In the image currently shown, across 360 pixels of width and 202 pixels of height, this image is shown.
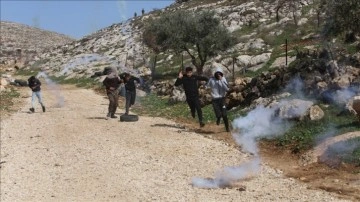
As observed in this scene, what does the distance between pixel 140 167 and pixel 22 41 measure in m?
85.3

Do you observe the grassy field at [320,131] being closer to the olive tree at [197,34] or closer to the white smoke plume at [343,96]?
the white smoke plume at [343,96]

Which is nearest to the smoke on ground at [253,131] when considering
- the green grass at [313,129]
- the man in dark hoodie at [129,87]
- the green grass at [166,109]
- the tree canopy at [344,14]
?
the green grass at [313,129]

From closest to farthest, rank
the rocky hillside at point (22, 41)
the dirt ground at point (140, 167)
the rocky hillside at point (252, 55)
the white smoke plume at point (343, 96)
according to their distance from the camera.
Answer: the dirt ground at point (140, 167) → the white smoke plume at point (343, 96) → the rocky hillside at point (252, 55) → the rocky hillside at point (22, 41)

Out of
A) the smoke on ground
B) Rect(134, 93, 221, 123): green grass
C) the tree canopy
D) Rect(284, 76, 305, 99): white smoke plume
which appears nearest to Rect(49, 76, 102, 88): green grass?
Rect(134, 93, 221, 123): green grass

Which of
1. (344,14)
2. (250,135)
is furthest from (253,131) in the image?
(344,14)

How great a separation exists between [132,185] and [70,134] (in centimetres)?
684

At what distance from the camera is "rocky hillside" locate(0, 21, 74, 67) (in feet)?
257

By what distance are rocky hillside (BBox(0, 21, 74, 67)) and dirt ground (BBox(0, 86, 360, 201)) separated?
196ft

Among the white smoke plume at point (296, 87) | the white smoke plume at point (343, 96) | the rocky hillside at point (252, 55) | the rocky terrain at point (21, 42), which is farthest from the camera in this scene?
the rocky terrain at point (21, 42)

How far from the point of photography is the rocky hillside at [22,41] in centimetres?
7846

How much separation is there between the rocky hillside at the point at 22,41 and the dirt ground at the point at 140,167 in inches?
2346

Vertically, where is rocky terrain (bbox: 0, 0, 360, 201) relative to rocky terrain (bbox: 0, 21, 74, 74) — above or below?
below

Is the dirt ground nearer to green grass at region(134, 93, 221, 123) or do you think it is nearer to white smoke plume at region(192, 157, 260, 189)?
white smoke plume at region(192, 157, 260, 189)

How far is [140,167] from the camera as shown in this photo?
12234 mm
